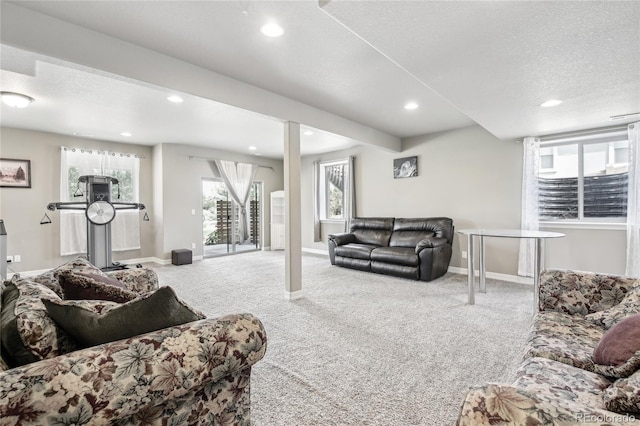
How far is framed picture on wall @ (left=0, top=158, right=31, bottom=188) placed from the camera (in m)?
4.90

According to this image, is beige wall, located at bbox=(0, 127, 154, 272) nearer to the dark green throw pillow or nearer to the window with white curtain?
the window with white curtain

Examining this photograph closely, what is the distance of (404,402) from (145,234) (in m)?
6.43

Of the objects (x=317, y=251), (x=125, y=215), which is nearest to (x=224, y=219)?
(x=125, y=215)

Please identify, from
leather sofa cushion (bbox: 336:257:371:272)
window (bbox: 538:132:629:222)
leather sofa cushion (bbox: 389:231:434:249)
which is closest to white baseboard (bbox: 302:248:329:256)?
leather sofa cushion (bbox: 336:257:371:272)

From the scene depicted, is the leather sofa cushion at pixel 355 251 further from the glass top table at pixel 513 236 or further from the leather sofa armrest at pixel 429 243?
the glass top table at pixel 513 236

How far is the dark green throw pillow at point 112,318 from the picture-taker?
1.03m

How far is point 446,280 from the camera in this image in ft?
15.2

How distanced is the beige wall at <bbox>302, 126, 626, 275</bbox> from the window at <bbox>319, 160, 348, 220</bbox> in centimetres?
79

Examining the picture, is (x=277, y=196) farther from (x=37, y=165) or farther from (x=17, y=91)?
(x=17, y=91)

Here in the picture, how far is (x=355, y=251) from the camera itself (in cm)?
534

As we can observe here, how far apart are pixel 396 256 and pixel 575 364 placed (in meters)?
3.37

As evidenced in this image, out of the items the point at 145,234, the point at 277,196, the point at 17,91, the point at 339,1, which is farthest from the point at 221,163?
the point at 339,1

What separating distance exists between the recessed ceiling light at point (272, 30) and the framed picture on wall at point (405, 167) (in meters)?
4.09

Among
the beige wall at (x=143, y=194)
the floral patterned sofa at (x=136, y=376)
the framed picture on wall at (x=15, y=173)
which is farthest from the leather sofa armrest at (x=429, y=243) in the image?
the framed picture on wall at (x=15, y=173)
